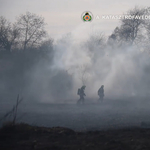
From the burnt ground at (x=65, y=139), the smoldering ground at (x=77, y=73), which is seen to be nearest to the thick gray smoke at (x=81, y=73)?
the smoldering ground at (x=77, y=73)

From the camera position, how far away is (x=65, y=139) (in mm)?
10789

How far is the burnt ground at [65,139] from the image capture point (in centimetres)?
925

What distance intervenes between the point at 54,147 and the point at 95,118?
888cm

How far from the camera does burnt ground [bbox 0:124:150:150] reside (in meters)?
9.25

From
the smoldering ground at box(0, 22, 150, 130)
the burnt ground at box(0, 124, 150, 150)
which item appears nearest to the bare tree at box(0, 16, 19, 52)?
the smoldering ground at box(0, 22, 150, 130)

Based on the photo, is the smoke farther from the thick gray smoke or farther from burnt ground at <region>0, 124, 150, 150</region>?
burnt ground at <region>0, 124, 150, 150</region>

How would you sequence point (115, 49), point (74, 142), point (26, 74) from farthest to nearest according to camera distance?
point (115, 49) < point (26, 74) < point (74, 142)

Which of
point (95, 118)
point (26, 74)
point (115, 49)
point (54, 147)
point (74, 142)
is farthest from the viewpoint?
point (115, 49)

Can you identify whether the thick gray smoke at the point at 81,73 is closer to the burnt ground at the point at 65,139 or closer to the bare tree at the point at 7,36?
the bare tree at the point at 7,36

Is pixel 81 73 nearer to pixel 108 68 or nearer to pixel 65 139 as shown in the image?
pixel 108 68

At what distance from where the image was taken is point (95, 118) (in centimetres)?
1803

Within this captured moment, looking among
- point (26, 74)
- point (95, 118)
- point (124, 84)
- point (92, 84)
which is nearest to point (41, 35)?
point (26, 74)

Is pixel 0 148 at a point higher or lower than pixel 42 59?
lower

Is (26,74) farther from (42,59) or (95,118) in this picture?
(95,118)
